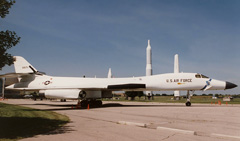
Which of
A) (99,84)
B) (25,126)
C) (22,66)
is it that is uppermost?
(22,66)

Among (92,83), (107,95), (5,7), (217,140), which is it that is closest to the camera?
(217,140)

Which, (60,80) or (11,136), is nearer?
(11,136)

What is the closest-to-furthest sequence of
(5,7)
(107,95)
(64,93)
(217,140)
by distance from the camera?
(217,140), (5,7), (64,93), (107,95)

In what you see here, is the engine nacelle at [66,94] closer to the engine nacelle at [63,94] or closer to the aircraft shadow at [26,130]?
the engine nacelle at [63,94]

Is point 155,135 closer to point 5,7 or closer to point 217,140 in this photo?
point 217,140

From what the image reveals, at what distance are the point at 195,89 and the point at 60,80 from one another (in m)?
14.8

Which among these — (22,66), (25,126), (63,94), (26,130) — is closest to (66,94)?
(63,94)

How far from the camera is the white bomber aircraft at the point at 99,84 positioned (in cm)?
2022

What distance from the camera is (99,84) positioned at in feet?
70.7

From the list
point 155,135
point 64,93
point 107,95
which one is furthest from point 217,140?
point 107,95

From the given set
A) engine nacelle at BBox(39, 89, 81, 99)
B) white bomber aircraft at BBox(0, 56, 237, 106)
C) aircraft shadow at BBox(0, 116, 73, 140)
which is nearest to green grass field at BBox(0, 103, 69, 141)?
aircraft shadow at BBox(0, 116, 73, 140)

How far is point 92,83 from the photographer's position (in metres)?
21.5

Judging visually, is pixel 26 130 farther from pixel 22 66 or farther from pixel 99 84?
pixel 22 66

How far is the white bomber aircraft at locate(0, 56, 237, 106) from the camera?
20.2 meters
